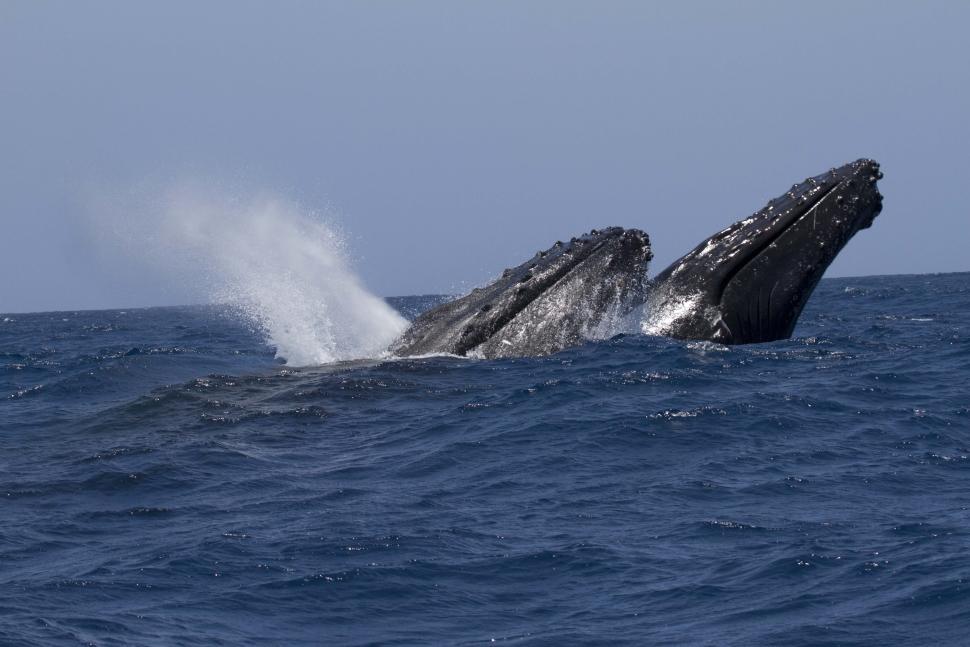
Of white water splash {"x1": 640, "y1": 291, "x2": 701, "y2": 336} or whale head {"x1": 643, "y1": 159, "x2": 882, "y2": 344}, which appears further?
white water splash {"x1": 640, "y1": 291, "x2": 701, "y2": 336}

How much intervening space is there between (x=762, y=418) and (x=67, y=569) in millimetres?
6672

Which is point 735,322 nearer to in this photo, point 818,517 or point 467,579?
point 818,517

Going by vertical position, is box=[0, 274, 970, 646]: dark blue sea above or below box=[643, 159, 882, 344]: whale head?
below

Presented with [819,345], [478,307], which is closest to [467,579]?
[478,307]

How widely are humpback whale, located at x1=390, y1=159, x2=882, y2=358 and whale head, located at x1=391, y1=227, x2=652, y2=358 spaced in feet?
0.04

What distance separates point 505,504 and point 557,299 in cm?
503

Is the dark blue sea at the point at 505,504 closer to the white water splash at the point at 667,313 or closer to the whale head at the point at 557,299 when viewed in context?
the white water splash at the point at 667,313

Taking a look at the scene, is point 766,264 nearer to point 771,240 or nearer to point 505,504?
point 771,240

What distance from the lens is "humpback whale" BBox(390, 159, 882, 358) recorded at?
13906 millimetres

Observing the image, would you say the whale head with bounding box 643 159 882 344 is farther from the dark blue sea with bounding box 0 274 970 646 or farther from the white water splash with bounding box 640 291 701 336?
the dark blue sea with bounding box 0 274 970 646

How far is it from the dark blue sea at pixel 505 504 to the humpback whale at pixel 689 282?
396 mm

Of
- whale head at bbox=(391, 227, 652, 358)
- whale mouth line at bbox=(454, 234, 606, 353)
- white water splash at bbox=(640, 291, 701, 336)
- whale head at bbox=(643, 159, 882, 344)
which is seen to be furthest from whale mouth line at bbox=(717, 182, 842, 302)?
whale mouth line at bbox=(454, 234, 606, 353)

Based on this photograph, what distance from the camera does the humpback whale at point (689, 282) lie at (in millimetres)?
13906

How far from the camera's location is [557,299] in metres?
14.1
